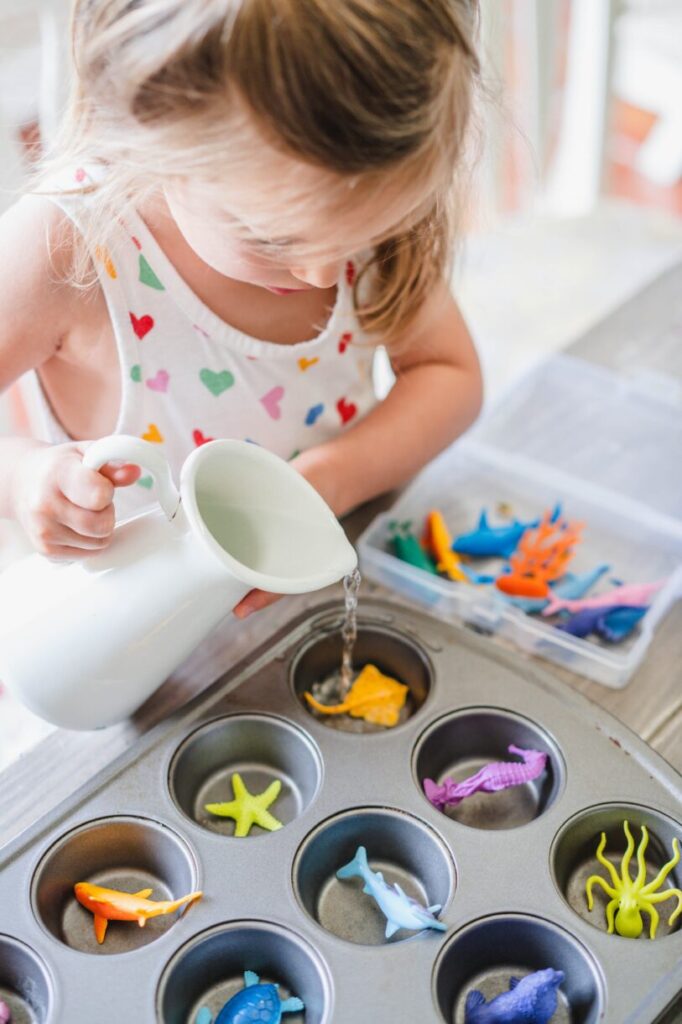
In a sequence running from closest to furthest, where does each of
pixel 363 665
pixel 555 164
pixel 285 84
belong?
pixel 285 84 → pixel 363 665 → pixel 555 164

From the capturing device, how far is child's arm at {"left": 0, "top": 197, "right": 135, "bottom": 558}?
24.3 inches

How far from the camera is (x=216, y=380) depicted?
858 mm

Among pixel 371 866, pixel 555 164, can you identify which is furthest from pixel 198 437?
pixel 555 164

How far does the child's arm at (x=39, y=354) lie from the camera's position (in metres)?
0.62

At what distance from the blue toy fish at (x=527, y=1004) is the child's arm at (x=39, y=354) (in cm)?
34

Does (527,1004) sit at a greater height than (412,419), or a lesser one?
lesser

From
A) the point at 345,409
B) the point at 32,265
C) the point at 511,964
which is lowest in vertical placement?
the point at 511,964

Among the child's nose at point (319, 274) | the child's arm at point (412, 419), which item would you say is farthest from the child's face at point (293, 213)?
the child's arm at point (412, 419)

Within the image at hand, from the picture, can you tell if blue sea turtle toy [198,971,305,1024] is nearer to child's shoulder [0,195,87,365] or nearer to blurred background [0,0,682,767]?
child's shoulder [0,195,87,365]

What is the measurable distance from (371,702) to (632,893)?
0.70 feet

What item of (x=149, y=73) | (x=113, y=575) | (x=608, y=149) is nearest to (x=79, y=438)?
(x=113, y=575)

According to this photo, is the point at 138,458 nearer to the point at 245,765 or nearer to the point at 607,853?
the point at 245,765

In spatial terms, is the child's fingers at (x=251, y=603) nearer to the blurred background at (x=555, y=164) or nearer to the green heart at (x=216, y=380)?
the green heart at (x=216, y=380)

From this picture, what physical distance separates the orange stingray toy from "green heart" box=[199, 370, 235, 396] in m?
0.26
